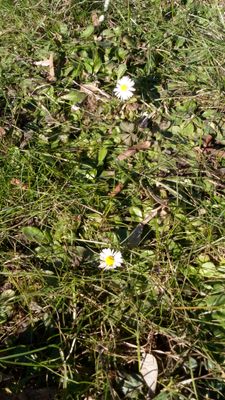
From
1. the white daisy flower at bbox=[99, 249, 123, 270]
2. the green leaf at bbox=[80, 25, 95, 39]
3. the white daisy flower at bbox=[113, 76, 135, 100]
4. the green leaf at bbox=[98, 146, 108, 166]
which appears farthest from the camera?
the green leaf at bbox=[80, 25, 95, 39]

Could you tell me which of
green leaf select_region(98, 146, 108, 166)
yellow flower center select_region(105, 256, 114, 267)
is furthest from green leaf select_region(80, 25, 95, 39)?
yellow flower center select_region(105, 256, 114, 267)

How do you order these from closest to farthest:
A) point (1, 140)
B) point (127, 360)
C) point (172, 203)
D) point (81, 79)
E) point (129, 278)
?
1. point (127, 360)
2. point (129, 278)
3. point (172, 203)
4. point (1, 140)
5. point (81, 79)

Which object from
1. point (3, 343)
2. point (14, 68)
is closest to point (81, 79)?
point (14, 68)

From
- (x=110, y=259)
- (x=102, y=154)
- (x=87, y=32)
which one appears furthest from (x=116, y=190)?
(x=87, y=32)

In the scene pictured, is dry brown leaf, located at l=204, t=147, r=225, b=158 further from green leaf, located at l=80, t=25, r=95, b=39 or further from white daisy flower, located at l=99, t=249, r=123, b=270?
green leaf, located at l=80, t=25, r=95, b=39

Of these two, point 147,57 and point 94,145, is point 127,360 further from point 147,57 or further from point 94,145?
point 147,57

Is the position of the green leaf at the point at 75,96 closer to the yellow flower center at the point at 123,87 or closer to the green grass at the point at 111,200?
the green grass at the point at 111,200
